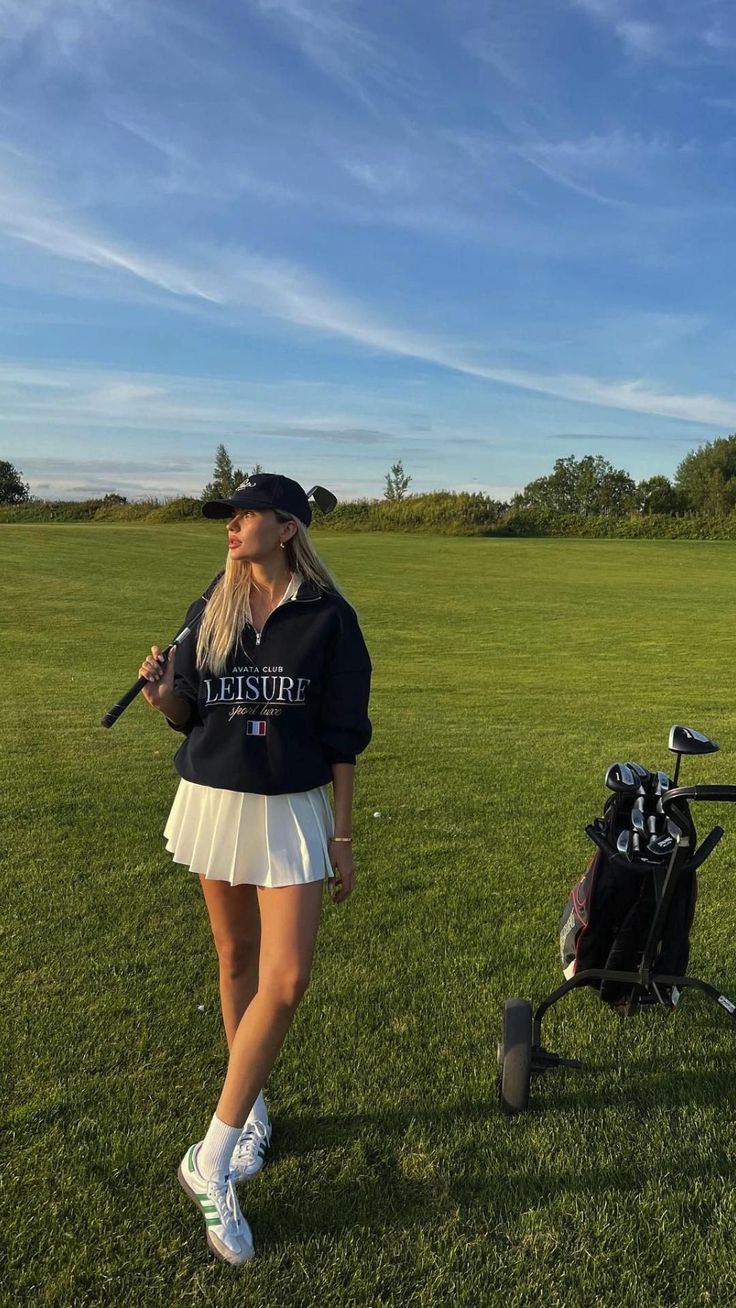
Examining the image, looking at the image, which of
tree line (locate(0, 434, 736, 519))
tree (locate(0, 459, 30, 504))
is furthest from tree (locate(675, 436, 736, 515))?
tree (locate(0, 459, 30, 504))

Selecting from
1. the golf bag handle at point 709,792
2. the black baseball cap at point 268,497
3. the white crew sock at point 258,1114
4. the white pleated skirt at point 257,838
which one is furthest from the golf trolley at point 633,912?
the black baseball cap at point 268,497

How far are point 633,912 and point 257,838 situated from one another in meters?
1.51

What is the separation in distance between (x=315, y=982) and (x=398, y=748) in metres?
5.18

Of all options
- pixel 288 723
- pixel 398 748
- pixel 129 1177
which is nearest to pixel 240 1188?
pixel 129 1177

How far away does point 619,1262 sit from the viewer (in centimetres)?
263

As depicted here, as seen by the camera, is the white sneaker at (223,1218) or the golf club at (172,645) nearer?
the white sneaker at (223,1218)

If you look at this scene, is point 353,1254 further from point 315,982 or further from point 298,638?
point 298,638

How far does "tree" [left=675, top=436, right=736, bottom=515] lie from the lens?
101 metres

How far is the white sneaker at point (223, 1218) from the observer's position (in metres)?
2.61

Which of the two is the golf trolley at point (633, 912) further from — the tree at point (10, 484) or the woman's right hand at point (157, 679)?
the tree at point (10, 484)

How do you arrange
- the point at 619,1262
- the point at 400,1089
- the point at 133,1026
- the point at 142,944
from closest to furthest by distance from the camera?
the point at 619,1262, the point at 400,1089, the point at 133,1026, the point at 142,944

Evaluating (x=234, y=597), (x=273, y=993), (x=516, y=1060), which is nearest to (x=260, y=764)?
(x=234, y=597)

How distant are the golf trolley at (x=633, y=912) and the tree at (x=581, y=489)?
118 m

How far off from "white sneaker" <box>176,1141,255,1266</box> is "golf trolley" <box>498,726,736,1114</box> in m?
1.10
